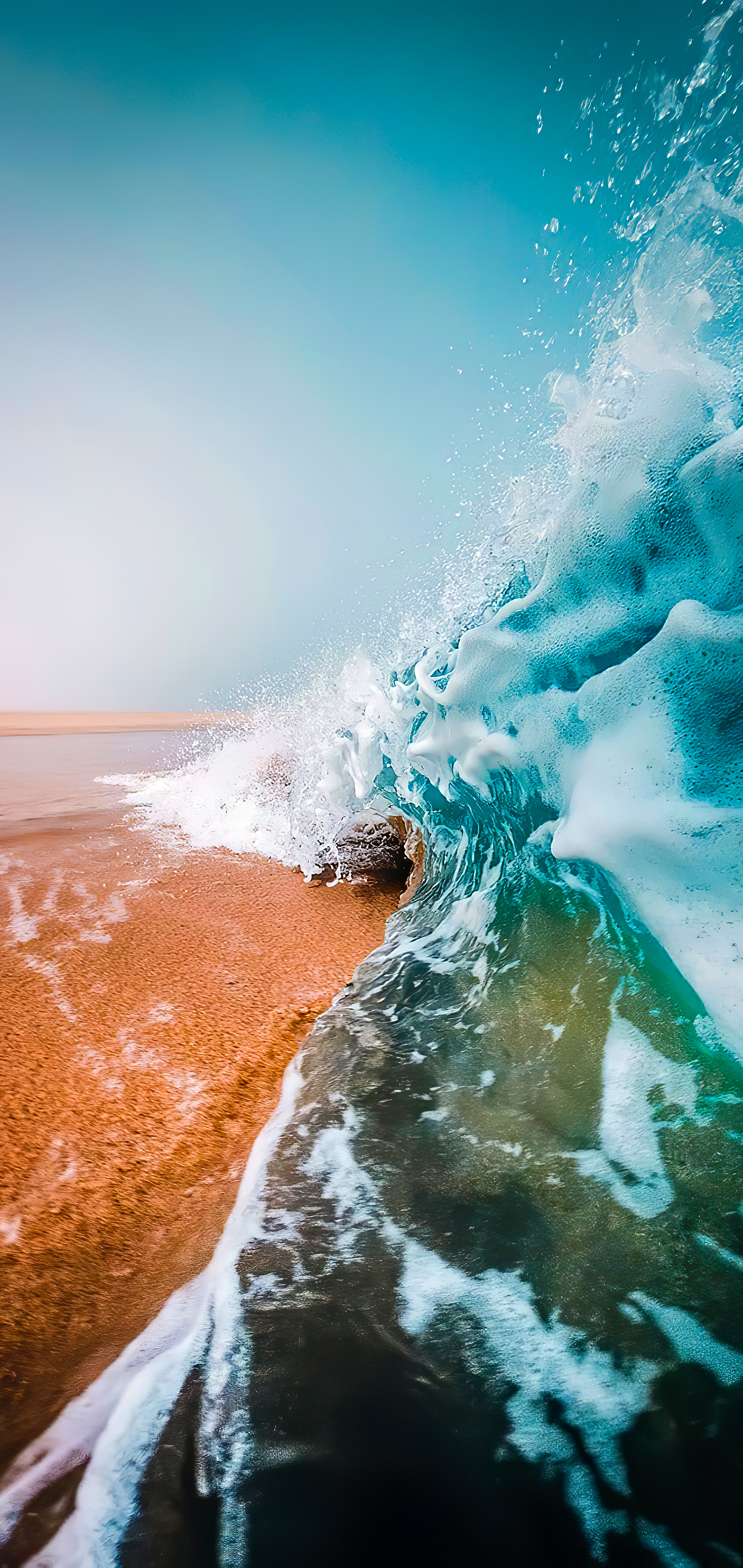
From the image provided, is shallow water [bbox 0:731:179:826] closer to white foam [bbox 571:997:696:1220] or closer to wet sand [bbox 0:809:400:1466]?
wet sand [bbox 0:809:400:1466]

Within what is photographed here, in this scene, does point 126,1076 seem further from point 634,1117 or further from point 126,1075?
point 634,1117

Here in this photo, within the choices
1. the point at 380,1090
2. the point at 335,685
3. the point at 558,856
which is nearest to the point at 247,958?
the point at 380,1090

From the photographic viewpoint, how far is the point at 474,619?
9.45 feet

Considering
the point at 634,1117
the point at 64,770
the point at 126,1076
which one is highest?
the point at 64,770

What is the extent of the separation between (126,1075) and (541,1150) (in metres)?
1.06

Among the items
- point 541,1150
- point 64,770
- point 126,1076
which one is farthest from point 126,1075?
point 64,770

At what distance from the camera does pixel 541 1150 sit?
4.33 feet

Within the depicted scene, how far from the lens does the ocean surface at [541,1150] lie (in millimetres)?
754

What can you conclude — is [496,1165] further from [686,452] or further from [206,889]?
[206,889]

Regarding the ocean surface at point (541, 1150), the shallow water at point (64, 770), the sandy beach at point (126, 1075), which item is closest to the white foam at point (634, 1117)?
the ocean surface at point (541, 1150)

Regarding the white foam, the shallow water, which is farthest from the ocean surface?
the shallow water

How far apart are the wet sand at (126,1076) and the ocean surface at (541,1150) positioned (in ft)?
0.27

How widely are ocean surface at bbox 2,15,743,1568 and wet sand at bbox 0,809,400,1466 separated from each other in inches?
3.2

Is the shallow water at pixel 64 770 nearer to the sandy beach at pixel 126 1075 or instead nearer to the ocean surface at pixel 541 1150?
the sandy beach at pixel 126 1075
